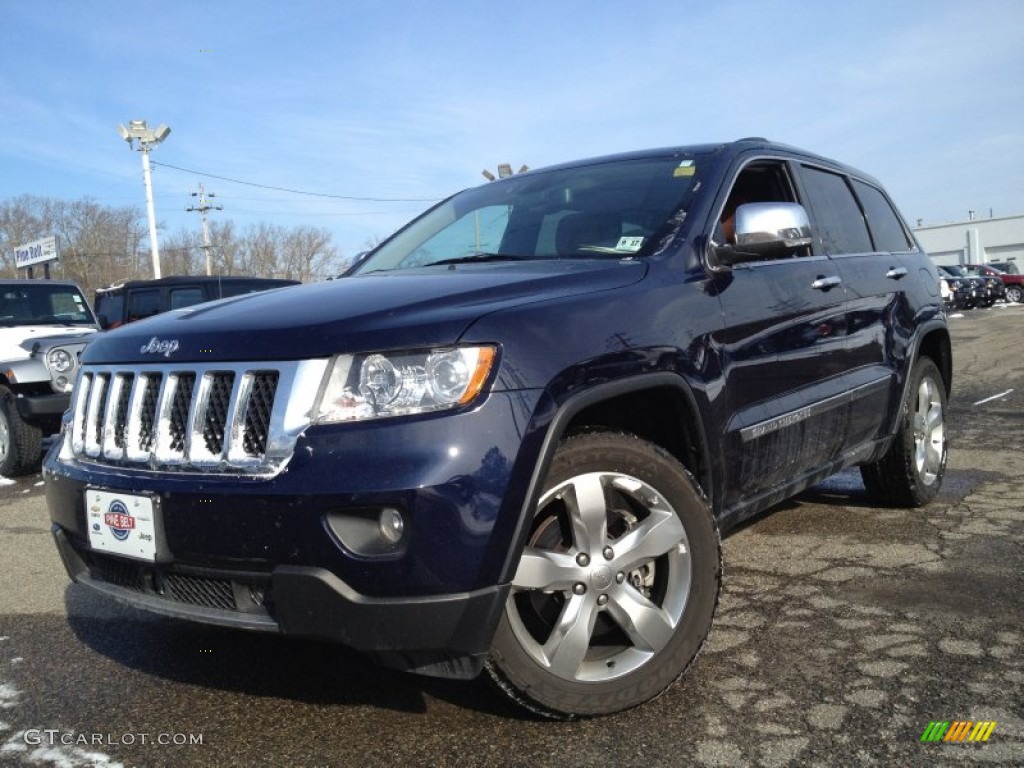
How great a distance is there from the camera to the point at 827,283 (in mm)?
3727

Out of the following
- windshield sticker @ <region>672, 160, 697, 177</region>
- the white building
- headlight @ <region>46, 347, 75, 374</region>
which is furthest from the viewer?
the white building

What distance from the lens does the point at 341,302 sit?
258 centimetres

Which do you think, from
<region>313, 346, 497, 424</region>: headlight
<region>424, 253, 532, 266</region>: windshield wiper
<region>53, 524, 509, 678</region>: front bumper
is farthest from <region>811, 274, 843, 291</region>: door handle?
<region>53, 524, 509, 678</region>: front bumper

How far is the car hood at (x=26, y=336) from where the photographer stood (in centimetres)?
823

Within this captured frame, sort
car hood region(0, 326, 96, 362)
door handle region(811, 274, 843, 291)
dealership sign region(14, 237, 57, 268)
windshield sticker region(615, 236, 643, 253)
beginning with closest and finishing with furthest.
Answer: windshield sticker region(615, 236, 643, 253)
door handle region(811, 274, 843, 291)
car hood region(0, 326, 96, 362)
dealership sign region(14, 237, 57, 268)

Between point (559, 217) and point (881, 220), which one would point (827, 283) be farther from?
point (881, 220)

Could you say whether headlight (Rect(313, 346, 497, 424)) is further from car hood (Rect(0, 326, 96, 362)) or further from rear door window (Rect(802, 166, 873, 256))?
car hood (Rect(0, 326, 96, 362))

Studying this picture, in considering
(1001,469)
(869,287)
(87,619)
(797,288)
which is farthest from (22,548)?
(1001,469)

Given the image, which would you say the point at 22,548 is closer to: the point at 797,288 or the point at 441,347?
the point at 441,347

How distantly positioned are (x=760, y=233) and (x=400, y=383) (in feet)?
5.04

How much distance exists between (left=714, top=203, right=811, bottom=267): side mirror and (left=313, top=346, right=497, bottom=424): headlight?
124 cm

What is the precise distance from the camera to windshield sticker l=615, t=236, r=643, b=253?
3.08 meters

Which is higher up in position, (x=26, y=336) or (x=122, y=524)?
(x=26, y=336)

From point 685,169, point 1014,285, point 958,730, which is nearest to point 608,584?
point 958,730
